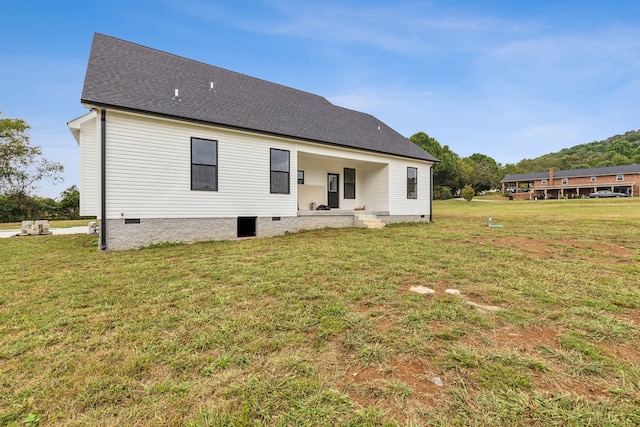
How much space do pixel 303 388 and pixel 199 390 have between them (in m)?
0.74

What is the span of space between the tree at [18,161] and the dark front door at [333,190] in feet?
98.0

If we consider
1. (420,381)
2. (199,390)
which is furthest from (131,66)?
(420,381)

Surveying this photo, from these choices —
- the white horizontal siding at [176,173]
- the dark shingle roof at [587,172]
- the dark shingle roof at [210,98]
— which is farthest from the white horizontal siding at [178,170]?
the dark shingle roof at [587,172]

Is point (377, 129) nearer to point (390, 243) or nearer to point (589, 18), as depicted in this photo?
point (390, 243)

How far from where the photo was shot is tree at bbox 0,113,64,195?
80.3 ft

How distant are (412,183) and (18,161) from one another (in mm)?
35159

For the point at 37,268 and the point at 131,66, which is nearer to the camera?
the point at 37,268

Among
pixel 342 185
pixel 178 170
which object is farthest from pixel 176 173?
pixel 342 185

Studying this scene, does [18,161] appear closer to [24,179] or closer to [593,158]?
[24,179]

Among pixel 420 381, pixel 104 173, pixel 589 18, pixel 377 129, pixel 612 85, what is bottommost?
pixel 420 381

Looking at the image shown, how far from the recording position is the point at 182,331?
2807 millimetres

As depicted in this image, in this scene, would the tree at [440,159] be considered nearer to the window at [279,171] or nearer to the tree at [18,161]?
the window at [279,171]

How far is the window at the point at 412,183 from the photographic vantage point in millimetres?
14517

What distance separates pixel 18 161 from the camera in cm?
2514
